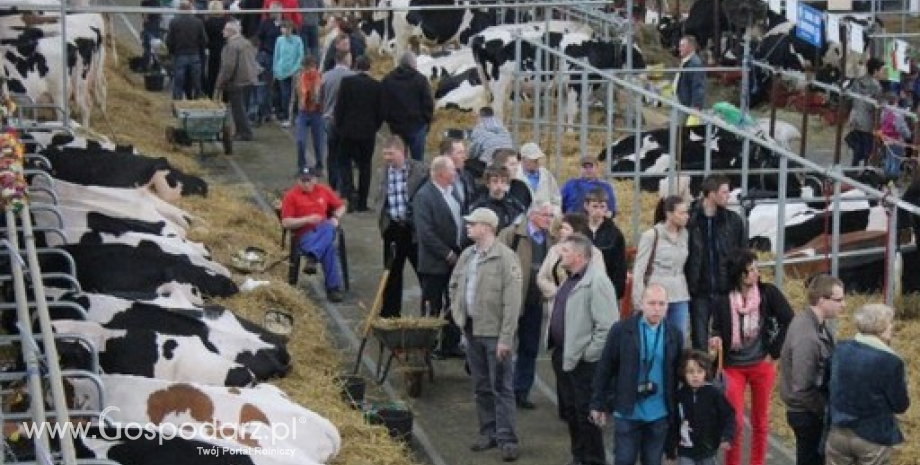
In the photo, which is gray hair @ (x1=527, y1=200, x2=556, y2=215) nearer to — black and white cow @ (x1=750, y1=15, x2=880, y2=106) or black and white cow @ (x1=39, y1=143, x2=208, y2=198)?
black and white cow @ (x1=39, y1=143, x2=208, y2=198)

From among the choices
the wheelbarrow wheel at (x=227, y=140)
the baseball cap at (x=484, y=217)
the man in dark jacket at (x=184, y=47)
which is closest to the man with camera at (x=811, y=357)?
the baseball cap at (x=484, y=217)

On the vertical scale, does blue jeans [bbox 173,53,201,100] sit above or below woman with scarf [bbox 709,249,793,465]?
above

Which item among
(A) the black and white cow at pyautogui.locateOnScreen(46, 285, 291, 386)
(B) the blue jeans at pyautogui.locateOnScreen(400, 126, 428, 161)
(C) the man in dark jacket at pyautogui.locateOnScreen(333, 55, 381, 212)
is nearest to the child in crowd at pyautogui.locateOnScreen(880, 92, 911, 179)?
(B) the blue jeans at pyautogui.locateOnScreen(400, 126, 428, 161)

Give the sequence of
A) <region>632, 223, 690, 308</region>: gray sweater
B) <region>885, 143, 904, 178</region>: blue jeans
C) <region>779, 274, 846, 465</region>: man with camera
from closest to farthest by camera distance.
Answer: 1. <region>779, 274, 846, 465</region>: man with camera
2. <region>632, 223, 690, 308</region>: gray sweater
3. <region>885, 143, 904, 178</region>: blue jeans

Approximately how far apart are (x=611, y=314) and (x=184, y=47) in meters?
14.0

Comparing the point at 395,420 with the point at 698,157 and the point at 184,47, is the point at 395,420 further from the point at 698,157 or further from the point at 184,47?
the point at 184,47

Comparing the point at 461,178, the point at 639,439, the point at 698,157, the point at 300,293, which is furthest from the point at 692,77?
the point at 639,439

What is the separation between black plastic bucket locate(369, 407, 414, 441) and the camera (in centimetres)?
1312

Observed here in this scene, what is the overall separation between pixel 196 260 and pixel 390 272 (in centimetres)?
158

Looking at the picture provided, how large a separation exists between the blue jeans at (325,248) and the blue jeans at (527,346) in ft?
10.8

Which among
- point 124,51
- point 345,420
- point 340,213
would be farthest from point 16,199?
point 124,51

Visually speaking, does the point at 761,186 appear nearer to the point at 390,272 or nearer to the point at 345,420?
the point at 390,272

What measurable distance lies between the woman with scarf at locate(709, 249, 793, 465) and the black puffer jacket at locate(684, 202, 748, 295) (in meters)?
0.88

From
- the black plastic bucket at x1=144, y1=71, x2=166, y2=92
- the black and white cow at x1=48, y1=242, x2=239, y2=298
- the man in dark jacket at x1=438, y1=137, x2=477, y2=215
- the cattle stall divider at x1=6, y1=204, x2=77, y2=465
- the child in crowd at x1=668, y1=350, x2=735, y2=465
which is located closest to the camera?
the cattle stall divider at x1=6, y1=204, x2=77, y2=465
